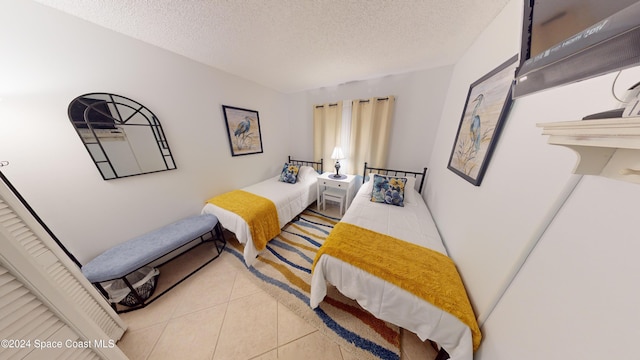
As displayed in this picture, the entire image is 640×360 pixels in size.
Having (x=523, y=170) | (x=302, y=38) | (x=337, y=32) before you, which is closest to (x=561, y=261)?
(x=523, y=170)

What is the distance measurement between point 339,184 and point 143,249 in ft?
7.60

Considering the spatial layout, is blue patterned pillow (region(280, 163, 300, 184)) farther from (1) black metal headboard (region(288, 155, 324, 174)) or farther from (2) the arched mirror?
(2) the arched mirror

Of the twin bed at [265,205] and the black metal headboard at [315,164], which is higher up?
the black metal headboard at [315,164]

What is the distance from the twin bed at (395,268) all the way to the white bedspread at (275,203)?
0.01 m

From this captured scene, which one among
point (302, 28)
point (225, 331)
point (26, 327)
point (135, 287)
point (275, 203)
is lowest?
point (225, 331)

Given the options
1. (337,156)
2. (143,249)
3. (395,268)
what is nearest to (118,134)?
(143,249)

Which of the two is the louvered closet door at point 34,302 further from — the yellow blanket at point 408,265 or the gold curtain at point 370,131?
the gold curtain at point 370,131

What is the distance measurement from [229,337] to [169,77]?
2.60m

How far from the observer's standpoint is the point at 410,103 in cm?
226

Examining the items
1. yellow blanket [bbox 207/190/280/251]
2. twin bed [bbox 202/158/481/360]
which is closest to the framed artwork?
yellow blanket [bbox 207/190/280/251]

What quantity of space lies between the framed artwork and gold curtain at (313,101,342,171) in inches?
39.7

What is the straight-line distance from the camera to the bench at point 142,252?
1.25 m

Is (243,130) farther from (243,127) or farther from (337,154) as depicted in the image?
(337,154)

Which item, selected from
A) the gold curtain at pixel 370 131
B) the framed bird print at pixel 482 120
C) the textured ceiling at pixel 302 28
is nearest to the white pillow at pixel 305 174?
the gold curtain at pixel 370 131
